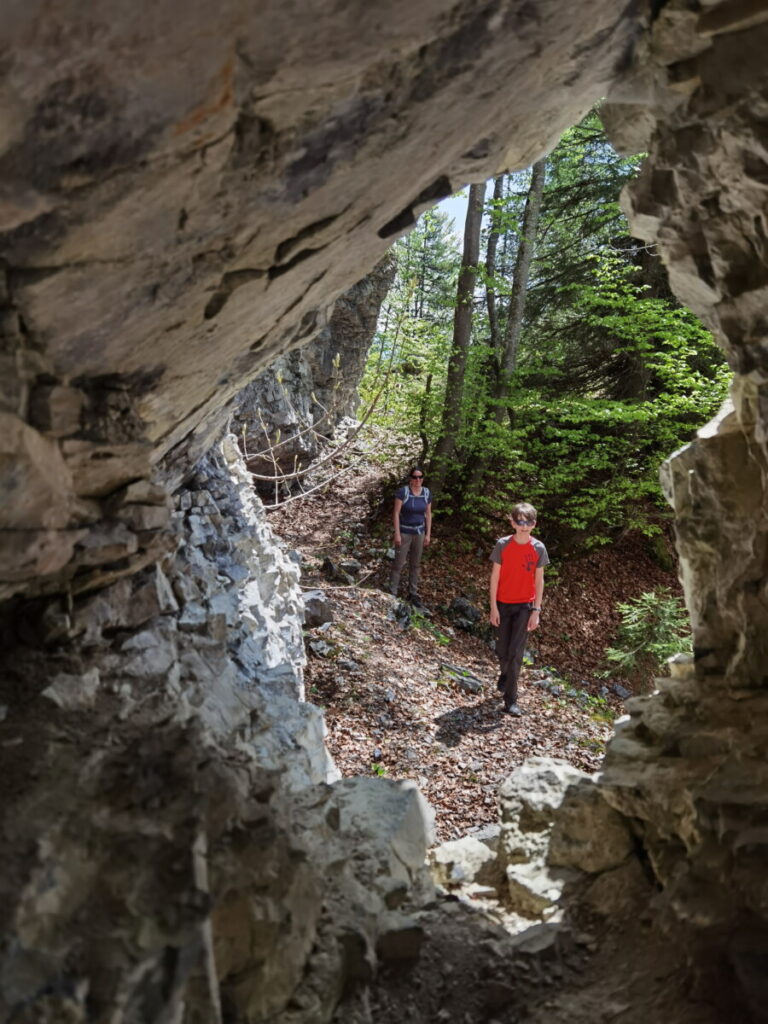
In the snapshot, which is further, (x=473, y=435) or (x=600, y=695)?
(x=473, y=435)

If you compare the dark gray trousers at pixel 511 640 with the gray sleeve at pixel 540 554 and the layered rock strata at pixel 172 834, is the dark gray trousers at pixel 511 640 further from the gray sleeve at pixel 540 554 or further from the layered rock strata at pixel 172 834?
the layered rock strata at pixel 172 834

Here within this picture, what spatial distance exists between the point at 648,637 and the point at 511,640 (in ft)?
10.9

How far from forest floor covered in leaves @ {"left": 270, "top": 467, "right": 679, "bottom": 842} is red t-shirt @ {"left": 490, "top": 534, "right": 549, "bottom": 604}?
177 centimetres

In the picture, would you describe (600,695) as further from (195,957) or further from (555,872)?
(195,957)

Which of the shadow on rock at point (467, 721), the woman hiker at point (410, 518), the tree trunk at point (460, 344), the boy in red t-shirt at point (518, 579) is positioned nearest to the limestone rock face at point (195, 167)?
the boy in red t-shirt at point (518, 579)

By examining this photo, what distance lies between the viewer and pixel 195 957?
2.46m

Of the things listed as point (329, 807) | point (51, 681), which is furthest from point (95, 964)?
point (329, 807)

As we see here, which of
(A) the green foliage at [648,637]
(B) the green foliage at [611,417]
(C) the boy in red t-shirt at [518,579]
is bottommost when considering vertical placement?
(A) the green foliage at [648,637]

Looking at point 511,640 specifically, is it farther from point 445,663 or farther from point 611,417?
point 611,417

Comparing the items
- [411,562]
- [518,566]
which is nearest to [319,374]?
[411,562]

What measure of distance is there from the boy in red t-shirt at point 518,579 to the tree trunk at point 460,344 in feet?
20.5

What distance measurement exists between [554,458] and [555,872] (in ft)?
34.2

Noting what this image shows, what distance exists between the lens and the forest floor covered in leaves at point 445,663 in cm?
723

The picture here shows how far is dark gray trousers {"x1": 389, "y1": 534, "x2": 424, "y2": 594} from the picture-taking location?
1063 centimetres
